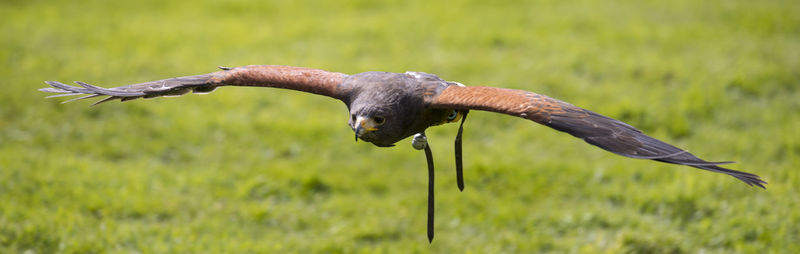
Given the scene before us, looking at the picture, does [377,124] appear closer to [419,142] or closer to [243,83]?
[419,142]

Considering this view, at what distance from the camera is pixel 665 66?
525 inches

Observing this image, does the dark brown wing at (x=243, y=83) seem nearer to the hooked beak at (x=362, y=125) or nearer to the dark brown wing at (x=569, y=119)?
the hooked beak at (x=362, y=125)

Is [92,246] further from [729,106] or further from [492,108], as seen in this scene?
[729,106]

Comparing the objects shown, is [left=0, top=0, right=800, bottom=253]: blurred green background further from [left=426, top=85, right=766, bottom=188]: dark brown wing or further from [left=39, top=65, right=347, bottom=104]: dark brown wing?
[left=426, top=85, right=766, bottom=188]: dark brown wing

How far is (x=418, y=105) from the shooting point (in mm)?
5273

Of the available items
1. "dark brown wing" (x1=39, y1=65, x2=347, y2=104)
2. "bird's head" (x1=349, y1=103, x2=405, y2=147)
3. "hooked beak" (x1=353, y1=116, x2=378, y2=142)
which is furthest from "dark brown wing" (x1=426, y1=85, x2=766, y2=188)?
"dark brown wing" (x1=39, y1=65, x2=347, y2=104)

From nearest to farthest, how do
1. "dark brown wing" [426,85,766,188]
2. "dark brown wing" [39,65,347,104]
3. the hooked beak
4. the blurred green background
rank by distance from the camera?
"dark brown wing" [426,85,766,188]
the hooked beak
"dark brown wing" [39,65,347,104]
the blurred green background

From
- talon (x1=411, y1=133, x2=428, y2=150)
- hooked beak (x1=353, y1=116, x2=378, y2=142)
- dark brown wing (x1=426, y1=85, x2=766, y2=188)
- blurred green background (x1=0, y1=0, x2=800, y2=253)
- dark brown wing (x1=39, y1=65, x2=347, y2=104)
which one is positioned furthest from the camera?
blurred green background (x1=0, y1=0, x2=800, y2=253)

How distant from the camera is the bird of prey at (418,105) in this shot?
481 cm

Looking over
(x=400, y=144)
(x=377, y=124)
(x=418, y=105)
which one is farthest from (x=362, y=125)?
(x=400, y=144)

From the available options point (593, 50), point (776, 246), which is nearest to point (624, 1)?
point (593, 50)

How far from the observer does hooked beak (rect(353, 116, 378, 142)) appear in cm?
508

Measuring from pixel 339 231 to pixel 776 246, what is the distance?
486 centimetres

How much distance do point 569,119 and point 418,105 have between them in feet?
3.30
